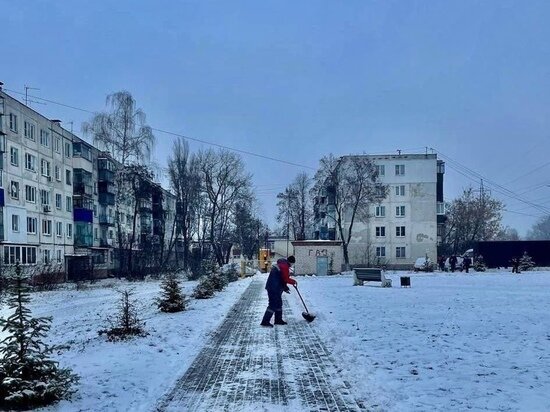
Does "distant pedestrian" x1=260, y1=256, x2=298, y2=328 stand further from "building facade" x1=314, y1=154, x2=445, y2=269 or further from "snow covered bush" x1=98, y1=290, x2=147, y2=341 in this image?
"building facade" x1=314, y1=154, x2=445, y2=269

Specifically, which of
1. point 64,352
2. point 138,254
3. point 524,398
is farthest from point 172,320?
point 138,254

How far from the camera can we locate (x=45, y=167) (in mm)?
46812

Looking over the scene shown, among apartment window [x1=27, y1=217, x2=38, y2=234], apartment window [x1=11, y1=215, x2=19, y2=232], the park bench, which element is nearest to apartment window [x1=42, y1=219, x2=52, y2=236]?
apartment window [x1=27, y1=217, x2=38, y2=234]

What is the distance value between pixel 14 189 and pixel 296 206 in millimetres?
49680

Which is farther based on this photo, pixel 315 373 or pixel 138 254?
pixel 138 254

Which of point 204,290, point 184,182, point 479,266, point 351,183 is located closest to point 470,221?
point 351,183

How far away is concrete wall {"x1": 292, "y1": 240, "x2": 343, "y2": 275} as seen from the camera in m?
49.0

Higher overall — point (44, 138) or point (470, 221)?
point (44, 138)

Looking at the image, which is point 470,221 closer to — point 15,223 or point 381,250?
point 381,250

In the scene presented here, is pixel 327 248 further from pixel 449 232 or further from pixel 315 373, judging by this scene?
pixel 315 373

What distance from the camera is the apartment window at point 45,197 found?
1793 inches

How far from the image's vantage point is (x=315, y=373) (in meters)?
7.90

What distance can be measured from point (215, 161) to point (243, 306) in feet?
134

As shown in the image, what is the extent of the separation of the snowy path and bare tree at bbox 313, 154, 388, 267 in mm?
50688
